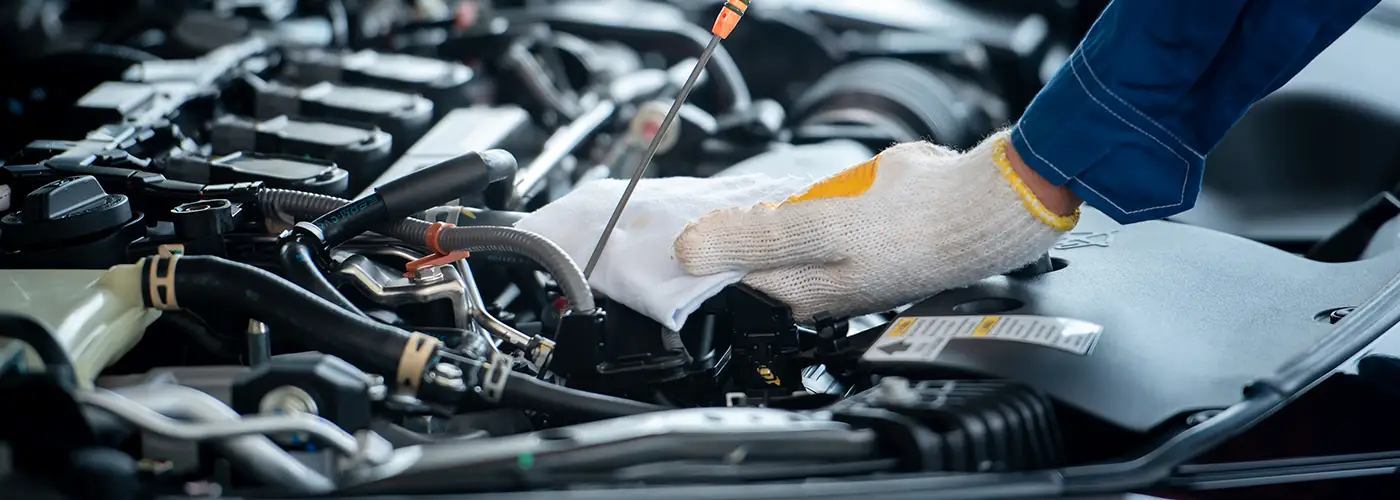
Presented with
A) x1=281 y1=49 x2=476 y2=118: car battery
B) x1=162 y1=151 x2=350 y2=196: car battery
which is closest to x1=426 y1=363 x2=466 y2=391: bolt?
x1=162 y1=151 x2=350 y2=196: car battery

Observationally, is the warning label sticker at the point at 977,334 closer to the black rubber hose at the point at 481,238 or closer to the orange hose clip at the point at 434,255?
the black rubber hose at the point at 481,238

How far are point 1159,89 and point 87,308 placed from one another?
96cm

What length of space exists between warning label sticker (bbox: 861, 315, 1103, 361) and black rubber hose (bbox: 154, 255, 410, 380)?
1.42 feet

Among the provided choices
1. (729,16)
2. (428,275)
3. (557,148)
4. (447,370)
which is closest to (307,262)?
(428,275)

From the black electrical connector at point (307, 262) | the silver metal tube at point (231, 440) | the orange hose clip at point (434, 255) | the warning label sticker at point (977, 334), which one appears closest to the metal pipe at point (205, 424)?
the silver metal tube at point (231, 440)

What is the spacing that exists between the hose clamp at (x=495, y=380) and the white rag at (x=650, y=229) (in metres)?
0.17

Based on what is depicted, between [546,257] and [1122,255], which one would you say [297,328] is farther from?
[1122,255]

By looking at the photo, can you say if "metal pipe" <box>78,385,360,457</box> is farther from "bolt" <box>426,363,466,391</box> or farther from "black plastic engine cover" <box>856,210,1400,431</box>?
"black plastic engine cover" <box>856,210,1400,431</box>

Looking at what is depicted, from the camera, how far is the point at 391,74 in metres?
1.99

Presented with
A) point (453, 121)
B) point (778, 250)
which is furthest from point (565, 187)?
point (778, 250)

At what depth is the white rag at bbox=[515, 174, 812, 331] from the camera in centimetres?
114

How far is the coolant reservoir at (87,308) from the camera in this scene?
3.21 feet

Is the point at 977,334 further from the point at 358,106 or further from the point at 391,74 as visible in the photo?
the point at 391,74

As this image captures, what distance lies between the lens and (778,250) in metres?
1.18
